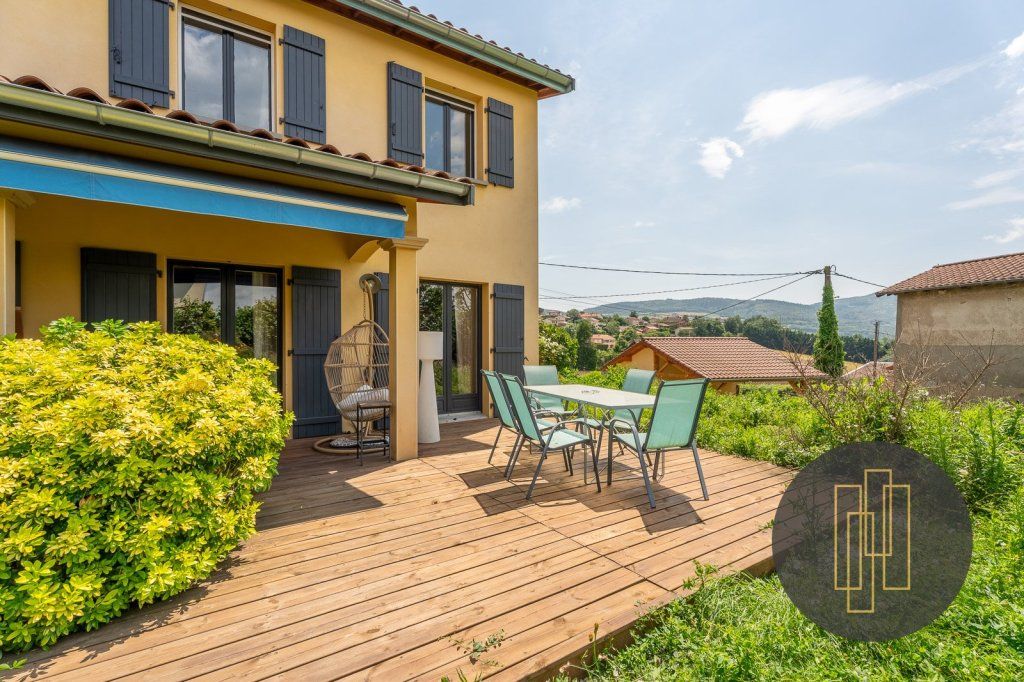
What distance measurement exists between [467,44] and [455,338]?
15.8ft

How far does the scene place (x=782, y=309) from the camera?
38.1 metres

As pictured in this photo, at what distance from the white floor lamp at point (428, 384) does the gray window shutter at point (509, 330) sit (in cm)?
216

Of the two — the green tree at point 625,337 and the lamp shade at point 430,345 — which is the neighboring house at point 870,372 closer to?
the lamp shade at point 430,345

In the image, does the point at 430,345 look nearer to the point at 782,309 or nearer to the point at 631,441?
the point at 631,441

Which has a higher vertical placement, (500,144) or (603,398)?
(500,144)

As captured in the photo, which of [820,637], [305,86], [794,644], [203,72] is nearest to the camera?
[794,644]

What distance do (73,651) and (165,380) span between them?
1.37m

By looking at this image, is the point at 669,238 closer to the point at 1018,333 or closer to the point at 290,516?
the point at 1018,333

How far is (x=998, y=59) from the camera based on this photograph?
1080 centimetres

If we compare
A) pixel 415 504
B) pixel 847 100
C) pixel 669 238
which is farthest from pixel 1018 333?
pixel 669 238

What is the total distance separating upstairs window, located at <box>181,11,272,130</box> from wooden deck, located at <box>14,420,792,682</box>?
484cm

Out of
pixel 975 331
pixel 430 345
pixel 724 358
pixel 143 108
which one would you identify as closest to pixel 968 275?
pixel 975 331

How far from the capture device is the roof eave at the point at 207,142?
2980mm

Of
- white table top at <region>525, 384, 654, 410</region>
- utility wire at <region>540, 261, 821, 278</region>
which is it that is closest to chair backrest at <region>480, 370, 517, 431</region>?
white table top at <region>525, 384, 654, 410</region>
